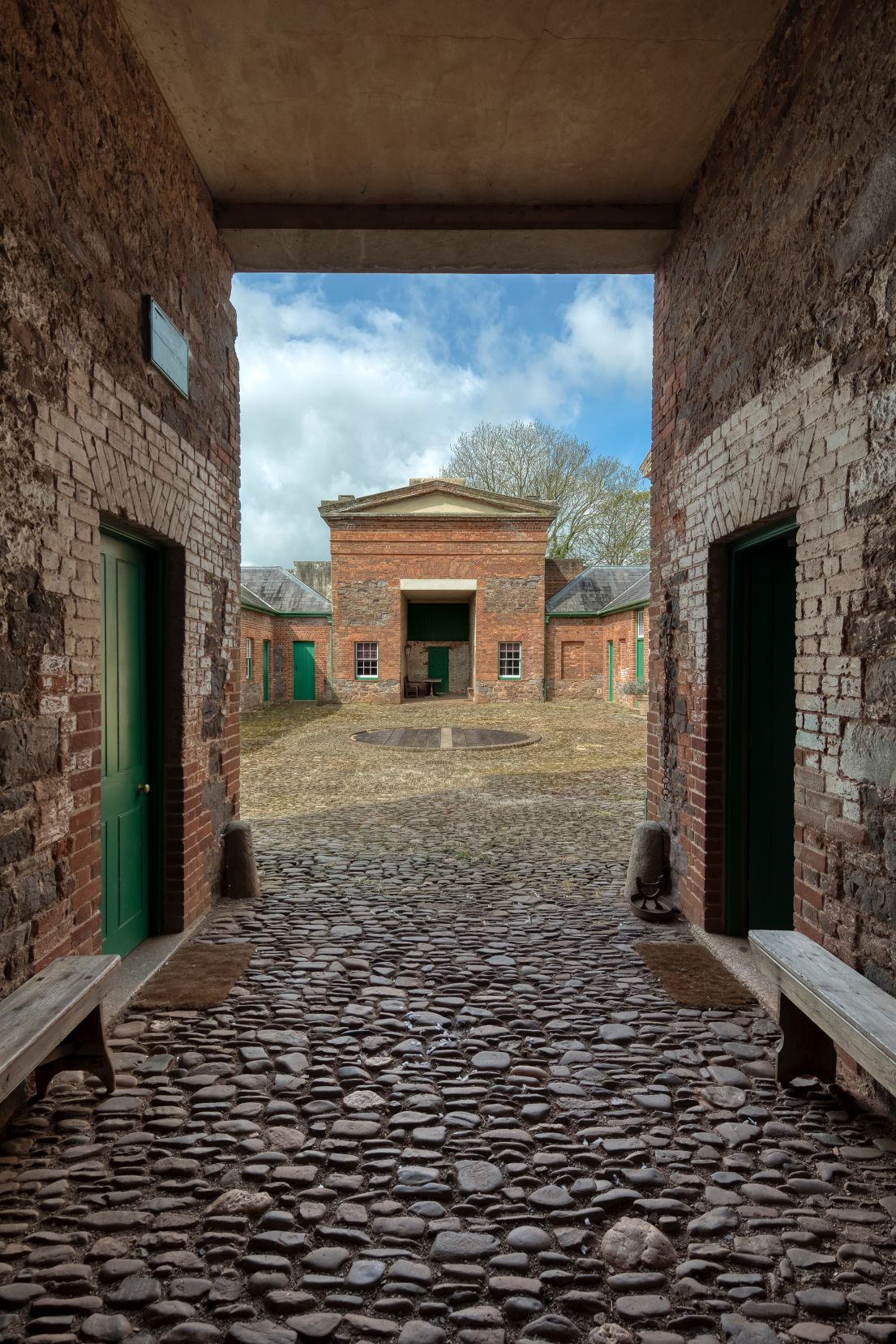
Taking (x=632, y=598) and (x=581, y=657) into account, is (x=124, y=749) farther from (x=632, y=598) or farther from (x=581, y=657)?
(x=581, y=657)

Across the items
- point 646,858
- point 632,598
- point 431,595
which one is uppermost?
point 431,595

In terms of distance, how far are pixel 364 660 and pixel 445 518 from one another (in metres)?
5.02

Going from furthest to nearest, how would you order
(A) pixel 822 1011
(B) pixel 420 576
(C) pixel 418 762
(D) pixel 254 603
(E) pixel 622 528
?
(E) pixel 622 528, (B) pixel 420 576, (D) pixel 254 603, (C) pixel 418 762, (A) pixel 822 1011

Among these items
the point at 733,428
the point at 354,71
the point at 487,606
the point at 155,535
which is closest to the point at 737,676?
the point at 733,428

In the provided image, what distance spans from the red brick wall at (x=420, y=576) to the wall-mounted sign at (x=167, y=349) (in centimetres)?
1764

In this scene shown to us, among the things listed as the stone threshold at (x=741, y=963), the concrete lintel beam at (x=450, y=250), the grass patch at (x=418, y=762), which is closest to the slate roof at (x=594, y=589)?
the grass patch at (x=418, y=762)

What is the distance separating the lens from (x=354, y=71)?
142 inches

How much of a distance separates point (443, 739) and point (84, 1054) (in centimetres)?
1170

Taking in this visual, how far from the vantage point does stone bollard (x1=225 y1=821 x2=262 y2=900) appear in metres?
5.06

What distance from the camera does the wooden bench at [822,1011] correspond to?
7.01 ft

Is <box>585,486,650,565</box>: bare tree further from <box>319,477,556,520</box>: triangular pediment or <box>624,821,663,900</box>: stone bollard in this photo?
<box>624,821,663,900</box>: stone bollard

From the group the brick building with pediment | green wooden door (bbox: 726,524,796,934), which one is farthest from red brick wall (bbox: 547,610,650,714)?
green wooden door (bbox: 726,524,796,934)

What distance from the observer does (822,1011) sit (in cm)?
240

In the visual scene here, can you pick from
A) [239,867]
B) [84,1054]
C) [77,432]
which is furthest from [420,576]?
[84,1054]
